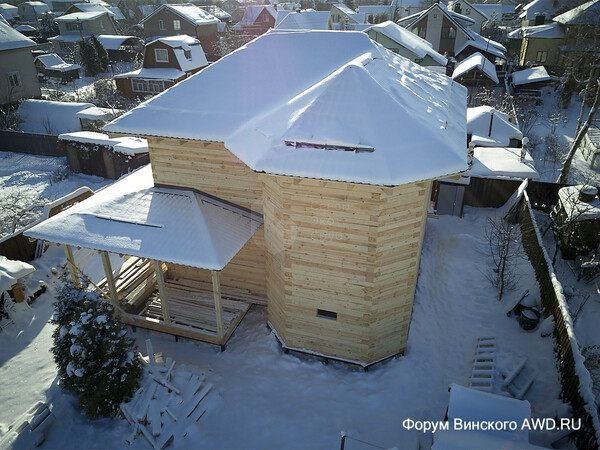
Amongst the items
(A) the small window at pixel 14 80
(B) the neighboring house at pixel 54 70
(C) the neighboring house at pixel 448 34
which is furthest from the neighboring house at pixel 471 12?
(A) the small window at pixel 14 80

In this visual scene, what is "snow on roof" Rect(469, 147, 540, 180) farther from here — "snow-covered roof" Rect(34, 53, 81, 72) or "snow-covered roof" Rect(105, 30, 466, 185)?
"snow-covered roof" Rect(34, 53, 81, 72)

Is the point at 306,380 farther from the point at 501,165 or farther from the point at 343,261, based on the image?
the point at 501,165

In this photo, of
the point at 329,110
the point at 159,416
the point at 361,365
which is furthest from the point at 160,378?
the point at 329,110

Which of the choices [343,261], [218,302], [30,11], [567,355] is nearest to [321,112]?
[343,261]

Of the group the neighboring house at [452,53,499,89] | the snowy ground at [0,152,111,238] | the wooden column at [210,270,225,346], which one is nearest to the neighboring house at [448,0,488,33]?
the neighboring house at [452,53,499,89]

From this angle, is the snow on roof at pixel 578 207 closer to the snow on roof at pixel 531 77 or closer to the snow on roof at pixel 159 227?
the snow on roof at pixel 159 227
